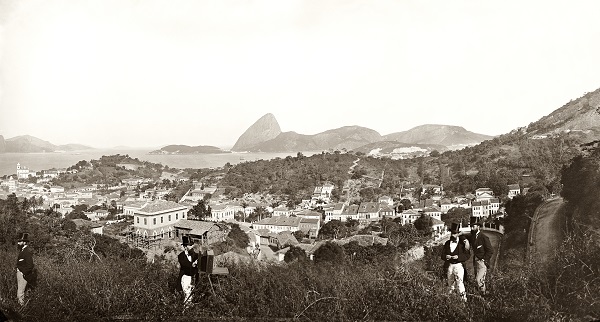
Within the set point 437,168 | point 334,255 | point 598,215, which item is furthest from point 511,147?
point 598,215

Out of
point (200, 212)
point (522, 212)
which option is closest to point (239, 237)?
point (200, 212)

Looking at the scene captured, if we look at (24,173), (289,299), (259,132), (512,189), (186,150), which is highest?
(259,132)

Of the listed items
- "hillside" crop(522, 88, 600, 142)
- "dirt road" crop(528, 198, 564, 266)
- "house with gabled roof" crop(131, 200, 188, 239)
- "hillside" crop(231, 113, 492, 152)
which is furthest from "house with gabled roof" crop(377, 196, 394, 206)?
"dirt road" crop(528, 198, 564, 266)

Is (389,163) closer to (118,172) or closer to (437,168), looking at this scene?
(437,168)

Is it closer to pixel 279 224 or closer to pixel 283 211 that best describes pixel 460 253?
pixel 279 224

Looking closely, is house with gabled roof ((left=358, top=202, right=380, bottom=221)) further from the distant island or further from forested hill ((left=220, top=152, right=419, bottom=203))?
the distant island

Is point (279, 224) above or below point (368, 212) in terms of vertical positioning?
below
